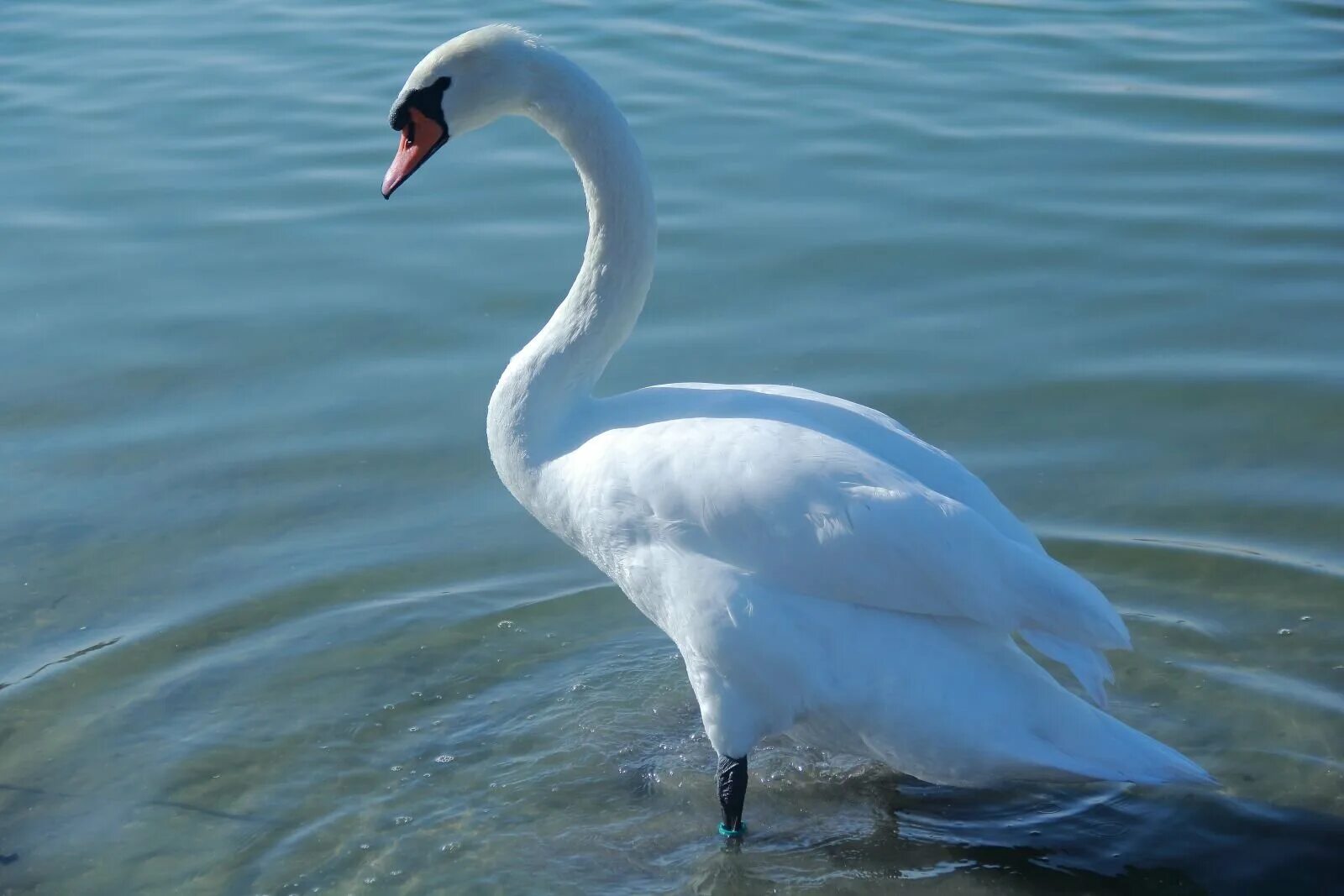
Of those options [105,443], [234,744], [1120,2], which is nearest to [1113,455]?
[234,744]

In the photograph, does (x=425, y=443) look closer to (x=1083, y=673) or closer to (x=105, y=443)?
(x=105, y=443)

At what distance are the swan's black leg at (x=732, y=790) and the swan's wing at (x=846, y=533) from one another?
22.8 inches

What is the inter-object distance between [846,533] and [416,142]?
70.6 inches

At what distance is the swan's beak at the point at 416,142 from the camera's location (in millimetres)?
5020

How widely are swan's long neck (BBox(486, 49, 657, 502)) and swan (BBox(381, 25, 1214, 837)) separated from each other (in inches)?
8.1

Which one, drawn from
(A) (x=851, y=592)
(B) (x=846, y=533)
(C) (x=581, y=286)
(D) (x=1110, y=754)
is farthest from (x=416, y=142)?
(D) (x=1110, y=754)

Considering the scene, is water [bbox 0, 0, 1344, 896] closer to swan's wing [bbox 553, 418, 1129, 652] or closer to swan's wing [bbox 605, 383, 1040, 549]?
swan's wing [bbox 553, 418, 1129, 652]

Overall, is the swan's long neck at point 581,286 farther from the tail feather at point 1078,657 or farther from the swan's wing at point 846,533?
the tail feather at point 1078,657

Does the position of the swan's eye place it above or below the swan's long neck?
above

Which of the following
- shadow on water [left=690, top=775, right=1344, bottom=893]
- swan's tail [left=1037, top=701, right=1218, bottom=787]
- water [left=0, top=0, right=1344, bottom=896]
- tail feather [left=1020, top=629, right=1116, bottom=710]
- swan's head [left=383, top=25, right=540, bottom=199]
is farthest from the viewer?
swan's head [left=383, top=25, right=540, bottom=199]

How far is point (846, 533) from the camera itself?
4.34 m

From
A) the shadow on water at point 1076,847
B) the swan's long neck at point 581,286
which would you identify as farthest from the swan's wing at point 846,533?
the shadow on water at point 1076,847

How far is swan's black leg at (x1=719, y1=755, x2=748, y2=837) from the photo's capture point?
4.63 meters

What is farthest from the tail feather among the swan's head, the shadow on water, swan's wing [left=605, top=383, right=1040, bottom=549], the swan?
the swan's head
